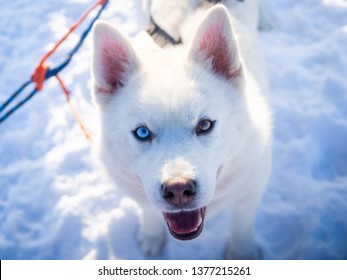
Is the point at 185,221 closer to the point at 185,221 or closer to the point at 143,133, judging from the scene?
the point at 185,221

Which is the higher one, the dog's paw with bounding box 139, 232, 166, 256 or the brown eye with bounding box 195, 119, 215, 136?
the brown eye with bounding box 195, 119, 215, 136

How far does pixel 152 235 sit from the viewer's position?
2582 mm

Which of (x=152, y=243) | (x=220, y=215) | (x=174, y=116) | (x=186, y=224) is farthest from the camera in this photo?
(x=220, y=215)

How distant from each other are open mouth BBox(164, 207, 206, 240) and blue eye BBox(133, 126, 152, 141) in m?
0.44

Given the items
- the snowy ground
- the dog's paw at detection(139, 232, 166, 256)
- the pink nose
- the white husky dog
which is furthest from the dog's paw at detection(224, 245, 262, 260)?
the pink nose

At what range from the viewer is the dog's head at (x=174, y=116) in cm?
166

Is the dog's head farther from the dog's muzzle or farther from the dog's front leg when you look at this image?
the dog's front leg

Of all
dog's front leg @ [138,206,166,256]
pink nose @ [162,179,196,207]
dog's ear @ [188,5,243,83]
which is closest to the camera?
pink nose @ [162,179,196,207]

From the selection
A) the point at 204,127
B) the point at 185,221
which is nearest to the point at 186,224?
the point at 185,221

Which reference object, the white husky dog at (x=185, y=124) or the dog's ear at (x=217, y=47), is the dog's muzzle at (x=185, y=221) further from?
the dog's ear at (x=217, y=47)

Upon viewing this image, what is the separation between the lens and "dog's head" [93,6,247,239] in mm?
1656

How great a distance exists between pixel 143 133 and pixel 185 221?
1.71ft

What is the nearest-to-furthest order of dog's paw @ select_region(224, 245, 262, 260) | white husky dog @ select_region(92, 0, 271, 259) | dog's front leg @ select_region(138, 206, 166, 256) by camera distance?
white husky dog @ select_region(92, 0, 271, 259) → dog's paw @ select_region(224, 245, 262, 260) → dog's front leg @ select_region(138, 206, 166, 256)
